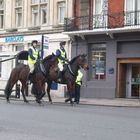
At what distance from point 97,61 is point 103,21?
2669mm

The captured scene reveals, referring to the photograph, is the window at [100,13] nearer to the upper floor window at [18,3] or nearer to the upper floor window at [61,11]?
the upper floor window at [61,11]

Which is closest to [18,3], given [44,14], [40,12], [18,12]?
[18,12]

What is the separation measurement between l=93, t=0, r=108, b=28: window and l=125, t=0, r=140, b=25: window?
1485 mm

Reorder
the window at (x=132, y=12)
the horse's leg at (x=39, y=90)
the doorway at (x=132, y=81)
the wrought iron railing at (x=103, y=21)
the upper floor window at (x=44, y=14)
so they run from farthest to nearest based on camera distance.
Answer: the upper floor window at (x=44, y=14) < the doorway at (x=132, y=81) < the wrought iron railing at (x=103, y=21) < the window at (x=132, y=12) < the horse's leg at (x=39, y=90)

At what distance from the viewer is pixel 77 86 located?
2542cm

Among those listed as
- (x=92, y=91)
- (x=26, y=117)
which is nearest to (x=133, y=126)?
(x=26, y=117)

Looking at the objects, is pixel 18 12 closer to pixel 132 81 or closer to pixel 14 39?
pixel 14 39

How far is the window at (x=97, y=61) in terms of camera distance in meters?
32.8

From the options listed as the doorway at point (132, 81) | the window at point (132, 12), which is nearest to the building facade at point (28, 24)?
the doorway at point (132, 81)

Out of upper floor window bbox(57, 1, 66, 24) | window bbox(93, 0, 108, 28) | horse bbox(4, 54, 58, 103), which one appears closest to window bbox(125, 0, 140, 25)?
window bbox(93, 0, 108, 28)

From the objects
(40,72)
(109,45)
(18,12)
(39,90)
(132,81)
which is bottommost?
(39,90)

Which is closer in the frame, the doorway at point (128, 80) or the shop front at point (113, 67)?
the shop front at point (113, 67)

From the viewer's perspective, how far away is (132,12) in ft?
102

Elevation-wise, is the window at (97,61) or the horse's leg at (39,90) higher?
the window at (97,61)
